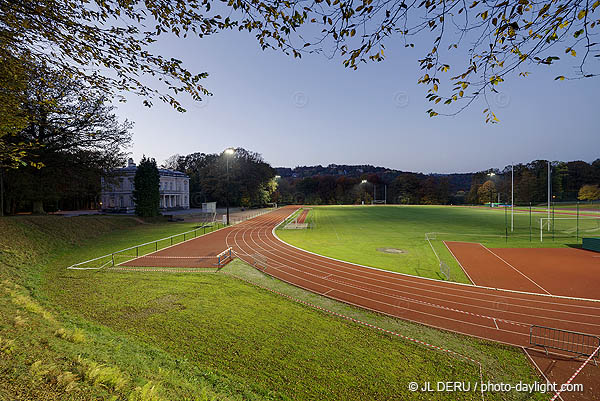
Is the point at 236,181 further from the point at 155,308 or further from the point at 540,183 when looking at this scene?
the point at 540,183

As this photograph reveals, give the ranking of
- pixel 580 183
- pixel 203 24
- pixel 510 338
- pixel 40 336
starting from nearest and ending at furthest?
pixel 203 24
pixel 40 336
pixel 510 338
pixel 580 183

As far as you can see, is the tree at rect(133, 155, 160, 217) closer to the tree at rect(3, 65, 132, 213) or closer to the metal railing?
the tree at rect(3, 65, 132, 213)

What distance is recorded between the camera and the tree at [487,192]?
92250 millimetres

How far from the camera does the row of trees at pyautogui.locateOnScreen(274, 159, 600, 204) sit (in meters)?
81.3

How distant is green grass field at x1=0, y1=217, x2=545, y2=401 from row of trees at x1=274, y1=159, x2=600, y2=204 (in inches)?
3307

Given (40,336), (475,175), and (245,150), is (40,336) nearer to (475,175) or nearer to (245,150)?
(245,150)

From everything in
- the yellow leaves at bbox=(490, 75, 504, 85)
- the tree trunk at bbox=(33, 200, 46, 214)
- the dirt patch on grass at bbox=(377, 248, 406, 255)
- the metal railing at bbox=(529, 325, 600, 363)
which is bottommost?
the metal railing at bbox=(529, 325, 600, 363)

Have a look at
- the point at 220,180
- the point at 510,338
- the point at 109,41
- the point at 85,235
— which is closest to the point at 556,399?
the point at 510,338

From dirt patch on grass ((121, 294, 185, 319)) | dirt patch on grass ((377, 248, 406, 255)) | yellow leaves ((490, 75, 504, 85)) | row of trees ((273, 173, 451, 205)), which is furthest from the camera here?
row of trees ((273, 173, 451, 205))

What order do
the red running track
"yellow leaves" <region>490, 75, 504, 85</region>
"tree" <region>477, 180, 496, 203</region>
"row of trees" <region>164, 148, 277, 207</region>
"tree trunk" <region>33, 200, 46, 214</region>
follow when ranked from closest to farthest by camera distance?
"yellow leaves" <region>490, 75, 504, 85</region>
the red running track
"tree trunk" <region>33, 200, 46, 214</region>
"row of trees" <region>164, 148, 277, 207</region>
"tree" <region>477, 180, 496, 203</region>

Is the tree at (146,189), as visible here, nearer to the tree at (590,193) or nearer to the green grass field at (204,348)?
the green grass field at (204,348)

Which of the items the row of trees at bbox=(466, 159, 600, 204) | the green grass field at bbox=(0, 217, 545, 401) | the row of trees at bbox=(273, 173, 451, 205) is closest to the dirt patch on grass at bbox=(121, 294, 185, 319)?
the green grass field at bbox=(0, 217, 545, 401)

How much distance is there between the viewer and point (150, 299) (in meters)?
9.92

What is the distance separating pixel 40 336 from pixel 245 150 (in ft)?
247
